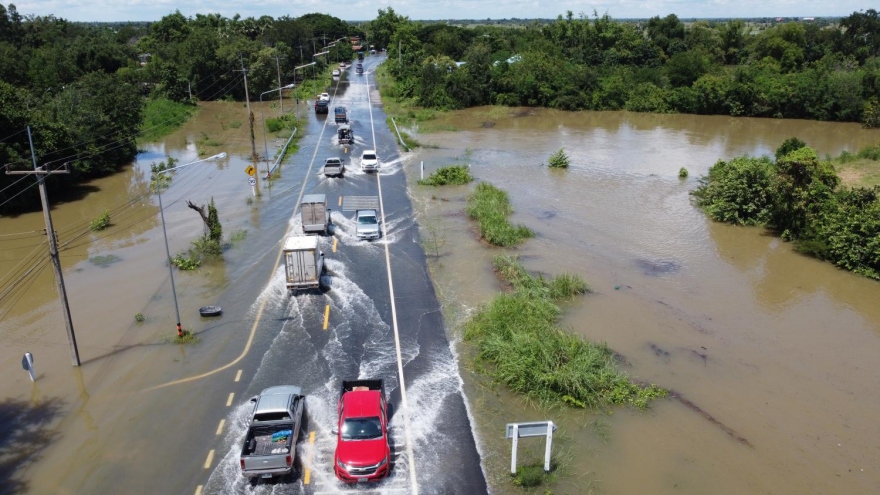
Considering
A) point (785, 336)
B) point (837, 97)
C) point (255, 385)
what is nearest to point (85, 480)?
point (255, 385)

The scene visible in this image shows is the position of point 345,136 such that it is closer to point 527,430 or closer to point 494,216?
point 494,216

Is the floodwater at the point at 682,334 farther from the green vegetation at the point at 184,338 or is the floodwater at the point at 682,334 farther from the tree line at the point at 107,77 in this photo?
the tree line at the point at 107,77

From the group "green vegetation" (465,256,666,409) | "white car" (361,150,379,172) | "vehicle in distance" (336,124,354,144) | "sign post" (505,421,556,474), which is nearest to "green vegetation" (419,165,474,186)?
"white car" (361,150,379,172)

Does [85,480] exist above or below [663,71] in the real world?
below

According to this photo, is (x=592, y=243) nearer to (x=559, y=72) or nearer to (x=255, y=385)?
(x=255, y=385)

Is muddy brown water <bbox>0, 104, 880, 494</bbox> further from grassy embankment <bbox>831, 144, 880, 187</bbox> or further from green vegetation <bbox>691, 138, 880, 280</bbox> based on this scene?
grassy embankment <bbox>831, 144, 880, 187</bbox>
